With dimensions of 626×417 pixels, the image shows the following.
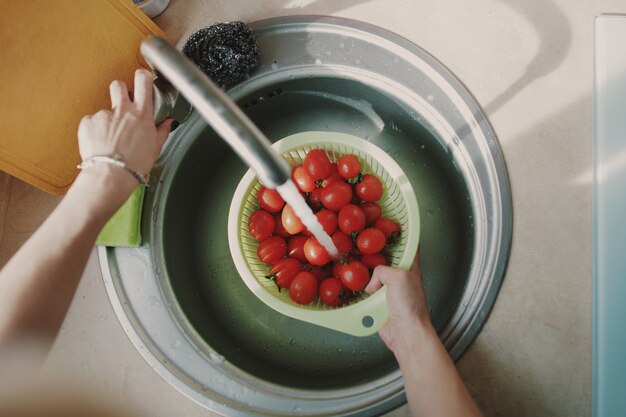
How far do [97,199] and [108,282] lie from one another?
0.28 m

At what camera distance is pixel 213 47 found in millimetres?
724

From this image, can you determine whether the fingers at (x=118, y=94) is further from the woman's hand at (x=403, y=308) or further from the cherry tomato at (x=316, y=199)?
the woman's hand at (x=403, y=308)

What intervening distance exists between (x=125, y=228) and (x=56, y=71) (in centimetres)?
27

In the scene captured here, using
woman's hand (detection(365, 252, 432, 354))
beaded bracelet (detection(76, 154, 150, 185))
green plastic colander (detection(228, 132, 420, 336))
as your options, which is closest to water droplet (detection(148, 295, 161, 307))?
green plastic colander (detection(228, 132, 420, 336))

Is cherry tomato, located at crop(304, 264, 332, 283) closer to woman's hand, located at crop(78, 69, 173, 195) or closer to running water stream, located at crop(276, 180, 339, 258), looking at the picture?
running water stream, located at crop(276, 180, 339, 258)

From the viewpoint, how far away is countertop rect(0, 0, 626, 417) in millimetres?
630

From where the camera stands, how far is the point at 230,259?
0.90 metres

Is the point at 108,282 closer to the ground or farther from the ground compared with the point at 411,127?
closer to the ground

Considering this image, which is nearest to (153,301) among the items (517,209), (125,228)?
(125,228)

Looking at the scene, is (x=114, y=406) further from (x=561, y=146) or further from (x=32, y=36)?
(x=561, y=146)

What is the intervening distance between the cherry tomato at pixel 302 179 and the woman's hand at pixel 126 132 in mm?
255

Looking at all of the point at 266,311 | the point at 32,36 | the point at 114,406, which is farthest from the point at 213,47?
the point at 114,406

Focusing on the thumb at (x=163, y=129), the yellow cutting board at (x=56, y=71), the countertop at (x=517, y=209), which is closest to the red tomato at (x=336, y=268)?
the countertop at (x=517, y=209)

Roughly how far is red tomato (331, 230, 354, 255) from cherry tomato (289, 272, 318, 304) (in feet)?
0.24
